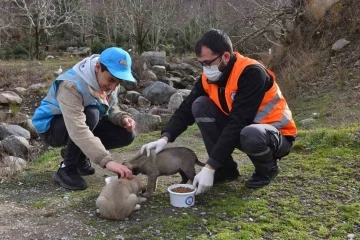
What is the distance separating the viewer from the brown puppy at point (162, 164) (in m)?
4.34

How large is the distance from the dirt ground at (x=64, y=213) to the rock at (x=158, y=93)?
30.6ft

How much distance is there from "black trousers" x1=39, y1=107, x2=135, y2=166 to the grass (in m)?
A: 0.42

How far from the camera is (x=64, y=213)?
406 cm

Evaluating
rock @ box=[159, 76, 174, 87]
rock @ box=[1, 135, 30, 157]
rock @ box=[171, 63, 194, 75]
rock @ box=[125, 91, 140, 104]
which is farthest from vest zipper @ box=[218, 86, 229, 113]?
rock @ box=[171, 63, 194, 75]

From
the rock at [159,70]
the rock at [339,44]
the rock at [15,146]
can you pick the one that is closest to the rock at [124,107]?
the rock at [15,146]

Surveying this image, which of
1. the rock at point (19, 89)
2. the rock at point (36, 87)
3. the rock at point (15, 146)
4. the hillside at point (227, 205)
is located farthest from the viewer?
the rock at point (36, 87)

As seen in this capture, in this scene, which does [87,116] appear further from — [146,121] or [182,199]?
[146,121]

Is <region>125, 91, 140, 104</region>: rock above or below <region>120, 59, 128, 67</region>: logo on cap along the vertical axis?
below

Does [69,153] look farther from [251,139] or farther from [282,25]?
[282,25]

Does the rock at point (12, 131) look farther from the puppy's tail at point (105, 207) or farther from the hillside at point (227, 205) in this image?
the puppy's tail at point (105, 207)

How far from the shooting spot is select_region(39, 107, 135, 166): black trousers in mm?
4602

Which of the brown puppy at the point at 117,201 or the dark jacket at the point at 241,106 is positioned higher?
the dark jacket at the point at 241,106

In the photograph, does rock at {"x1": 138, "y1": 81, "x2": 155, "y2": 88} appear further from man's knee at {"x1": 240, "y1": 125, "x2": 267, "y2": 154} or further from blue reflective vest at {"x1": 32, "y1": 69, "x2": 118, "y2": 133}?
man's knee at {"x1": 240, "y1": 125, "x2": 267, "y2": 154}

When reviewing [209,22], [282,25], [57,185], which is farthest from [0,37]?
[57,185]
